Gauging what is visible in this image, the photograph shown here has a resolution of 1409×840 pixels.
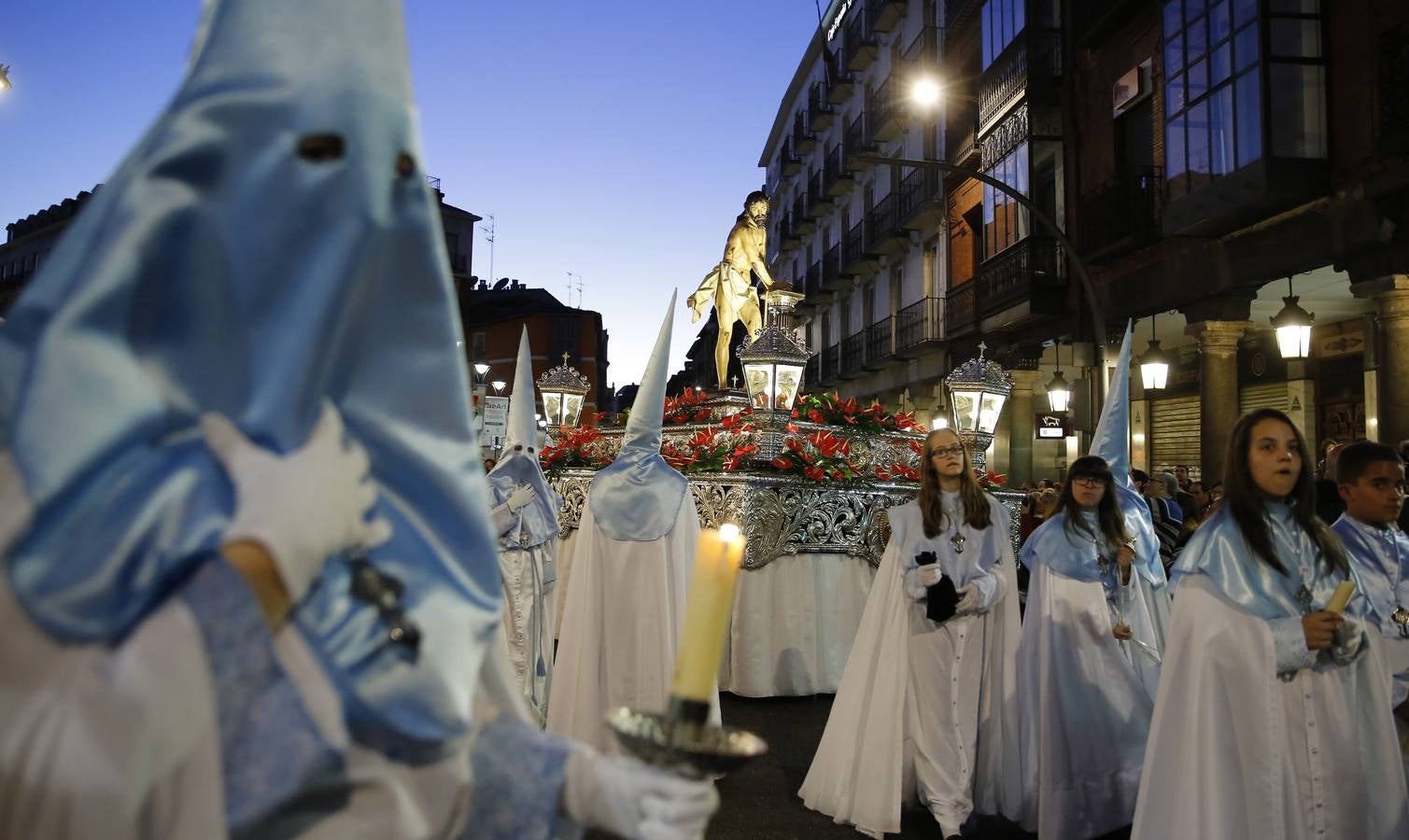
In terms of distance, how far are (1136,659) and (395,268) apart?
6.23 meters

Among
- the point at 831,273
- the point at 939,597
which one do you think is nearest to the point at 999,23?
the point at 831,273

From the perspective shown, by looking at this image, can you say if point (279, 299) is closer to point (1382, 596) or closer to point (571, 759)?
point (571, 759)

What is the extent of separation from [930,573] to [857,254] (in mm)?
28847

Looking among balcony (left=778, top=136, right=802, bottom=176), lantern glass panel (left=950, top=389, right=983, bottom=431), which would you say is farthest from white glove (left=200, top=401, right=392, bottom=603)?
balcony (left=778, top=136, right=802, bottom=176)

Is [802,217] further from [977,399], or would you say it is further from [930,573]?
[930,573]

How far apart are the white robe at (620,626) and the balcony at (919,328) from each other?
2081 centimetres

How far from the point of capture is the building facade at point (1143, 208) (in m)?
12.7

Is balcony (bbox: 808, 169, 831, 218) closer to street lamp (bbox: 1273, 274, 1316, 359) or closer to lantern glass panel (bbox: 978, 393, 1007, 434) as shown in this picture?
street lamp (bbox: 1273, 274, 1316, 359)

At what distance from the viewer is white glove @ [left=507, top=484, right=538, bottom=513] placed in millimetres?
6953

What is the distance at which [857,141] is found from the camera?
3350 centimetres

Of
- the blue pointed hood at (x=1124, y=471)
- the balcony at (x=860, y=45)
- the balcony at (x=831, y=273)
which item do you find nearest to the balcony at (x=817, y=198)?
the balcony at (x=831, y=273)

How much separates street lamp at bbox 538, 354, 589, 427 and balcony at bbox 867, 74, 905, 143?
19.7 meters

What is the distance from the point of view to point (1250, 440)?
13.0 ft

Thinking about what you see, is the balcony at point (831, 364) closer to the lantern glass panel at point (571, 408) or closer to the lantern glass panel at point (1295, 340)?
the lantern glass panel at point (571, 408)
